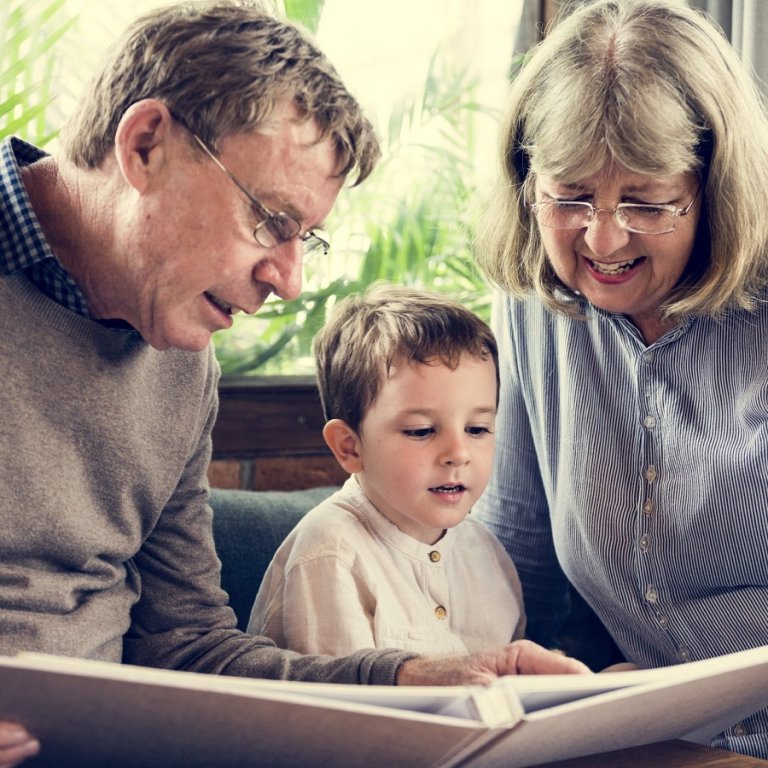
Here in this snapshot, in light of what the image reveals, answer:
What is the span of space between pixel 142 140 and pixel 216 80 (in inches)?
4.3

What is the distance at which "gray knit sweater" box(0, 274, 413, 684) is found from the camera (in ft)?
4.04

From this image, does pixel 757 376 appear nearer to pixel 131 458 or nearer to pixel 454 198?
pixel 131 458

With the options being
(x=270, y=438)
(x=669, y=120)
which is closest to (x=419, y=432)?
(x=669, y=120)

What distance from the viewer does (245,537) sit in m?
1.80

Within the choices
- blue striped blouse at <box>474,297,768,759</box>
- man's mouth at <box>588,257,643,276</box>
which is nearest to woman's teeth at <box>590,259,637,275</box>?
man's mouth at <box>588,257,643,276</box>

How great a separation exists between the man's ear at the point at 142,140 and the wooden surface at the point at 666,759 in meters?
0.79

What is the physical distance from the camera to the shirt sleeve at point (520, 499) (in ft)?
6.08

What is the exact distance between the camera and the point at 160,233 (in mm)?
1251

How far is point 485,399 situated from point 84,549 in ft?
2.10

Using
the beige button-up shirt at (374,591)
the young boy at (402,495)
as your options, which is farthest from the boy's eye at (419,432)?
the beige button-up shirt at (374,591)

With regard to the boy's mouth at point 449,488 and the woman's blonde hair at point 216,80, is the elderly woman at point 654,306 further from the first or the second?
the woman's blonde hair at point 216,80

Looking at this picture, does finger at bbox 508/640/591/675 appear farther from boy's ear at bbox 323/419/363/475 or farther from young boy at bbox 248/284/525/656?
boy's ear at bbox 323/419/363/475

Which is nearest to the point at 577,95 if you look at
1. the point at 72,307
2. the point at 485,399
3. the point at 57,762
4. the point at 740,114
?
the point at 740,114

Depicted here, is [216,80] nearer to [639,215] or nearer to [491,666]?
[639,215]
